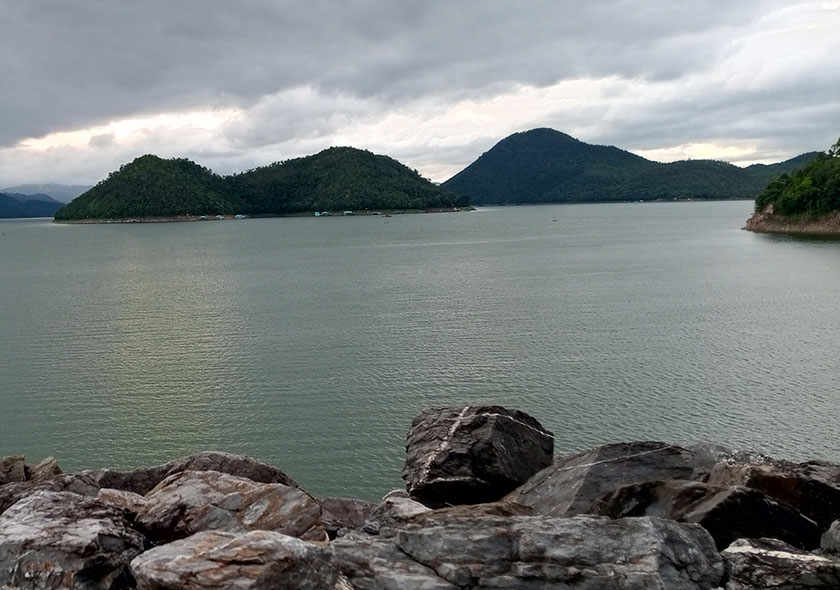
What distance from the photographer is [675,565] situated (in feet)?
24.0

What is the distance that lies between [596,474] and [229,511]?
16.9 ft

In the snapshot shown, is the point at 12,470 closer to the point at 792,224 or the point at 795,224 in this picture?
the point at 795,224

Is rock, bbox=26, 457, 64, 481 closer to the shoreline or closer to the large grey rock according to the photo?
the large grey rock

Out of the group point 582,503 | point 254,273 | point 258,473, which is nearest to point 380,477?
point 258,473

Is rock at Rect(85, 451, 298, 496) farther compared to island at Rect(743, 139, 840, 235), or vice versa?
island at Rect(743, 139, 840, 235)

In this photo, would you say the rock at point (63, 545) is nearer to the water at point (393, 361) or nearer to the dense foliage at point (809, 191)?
the water at point (393, 361)

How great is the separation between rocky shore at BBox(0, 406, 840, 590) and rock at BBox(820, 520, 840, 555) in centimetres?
2

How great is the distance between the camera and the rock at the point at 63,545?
7426mm

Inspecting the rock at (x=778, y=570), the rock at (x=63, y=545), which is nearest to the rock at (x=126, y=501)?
the rock at (x=63, y=545)

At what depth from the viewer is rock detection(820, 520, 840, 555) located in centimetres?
831

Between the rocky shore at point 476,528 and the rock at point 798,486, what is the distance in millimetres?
23

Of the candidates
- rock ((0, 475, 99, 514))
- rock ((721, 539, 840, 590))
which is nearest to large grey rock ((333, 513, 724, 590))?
rock ((721, 539, 840, 590))

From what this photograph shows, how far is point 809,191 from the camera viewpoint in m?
103

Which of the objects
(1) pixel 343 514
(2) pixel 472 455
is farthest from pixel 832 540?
(1) pixel 343 514
